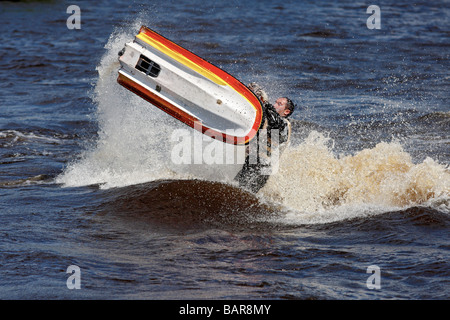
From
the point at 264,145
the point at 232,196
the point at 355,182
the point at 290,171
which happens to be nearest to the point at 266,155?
the point at 264,145

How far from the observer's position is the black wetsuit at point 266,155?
313 inches

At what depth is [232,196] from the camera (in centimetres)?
799

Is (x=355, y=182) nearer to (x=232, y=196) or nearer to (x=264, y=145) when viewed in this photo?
(x=264, y=145)

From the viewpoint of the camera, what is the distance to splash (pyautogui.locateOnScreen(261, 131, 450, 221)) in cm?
768

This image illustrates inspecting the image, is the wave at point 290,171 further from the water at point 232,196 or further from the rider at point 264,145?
the rider at point 264,145

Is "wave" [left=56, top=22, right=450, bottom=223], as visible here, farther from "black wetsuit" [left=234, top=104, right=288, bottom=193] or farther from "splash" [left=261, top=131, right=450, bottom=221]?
"black wetsuit" [left=234, top=104, right=288, bottom=193]

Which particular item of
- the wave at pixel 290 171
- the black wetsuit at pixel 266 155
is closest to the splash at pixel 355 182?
the wave at pixel 290 171

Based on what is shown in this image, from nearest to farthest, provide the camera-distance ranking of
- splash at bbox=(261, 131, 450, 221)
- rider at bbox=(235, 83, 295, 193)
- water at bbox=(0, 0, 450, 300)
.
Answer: water at bbox=(0, 0, 450, 300), splash at bbox=(261, 131, 450, 221), rider at bbox=(235, 83, 295, 193)

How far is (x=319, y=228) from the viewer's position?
6.98 m

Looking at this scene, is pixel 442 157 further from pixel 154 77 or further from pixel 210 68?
pixel 154 77

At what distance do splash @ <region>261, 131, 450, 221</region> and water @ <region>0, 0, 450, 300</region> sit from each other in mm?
22

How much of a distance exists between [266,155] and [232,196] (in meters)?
0.71

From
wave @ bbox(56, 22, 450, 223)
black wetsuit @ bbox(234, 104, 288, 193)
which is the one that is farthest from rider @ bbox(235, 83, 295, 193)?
wave @ bbox(56, 22, 450, 223)

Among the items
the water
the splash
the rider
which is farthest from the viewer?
the rider
